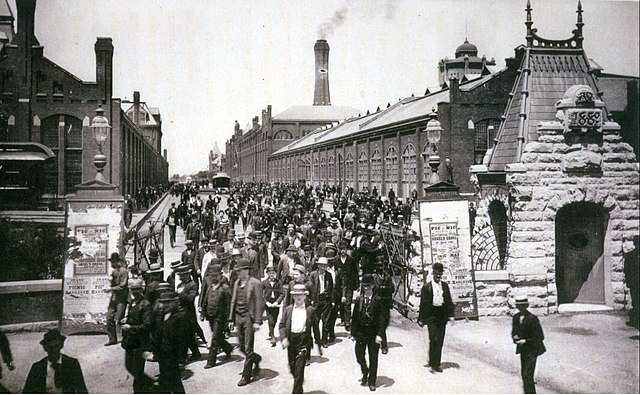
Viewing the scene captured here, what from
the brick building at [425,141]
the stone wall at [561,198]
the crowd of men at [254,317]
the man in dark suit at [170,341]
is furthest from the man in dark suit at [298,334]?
the brick building at [425,141]

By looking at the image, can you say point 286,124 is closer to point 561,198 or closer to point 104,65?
point 104,65

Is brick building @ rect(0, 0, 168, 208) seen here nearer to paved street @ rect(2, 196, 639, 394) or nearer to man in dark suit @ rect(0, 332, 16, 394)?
man in dark suit @ rect(0, 332, 16, 394)

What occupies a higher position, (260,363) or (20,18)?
(20,18)

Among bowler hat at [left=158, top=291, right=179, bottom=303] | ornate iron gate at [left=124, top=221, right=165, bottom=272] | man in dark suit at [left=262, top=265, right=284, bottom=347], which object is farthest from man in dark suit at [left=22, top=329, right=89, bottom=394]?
man in dark suit at [left=262, top=265, right=284, bottom=347]

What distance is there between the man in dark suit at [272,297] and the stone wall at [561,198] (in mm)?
4987

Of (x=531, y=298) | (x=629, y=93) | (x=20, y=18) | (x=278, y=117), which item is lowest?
(x=531, y=298)

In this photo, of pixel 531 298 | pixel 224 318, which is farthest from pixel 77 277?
pixel 531 298

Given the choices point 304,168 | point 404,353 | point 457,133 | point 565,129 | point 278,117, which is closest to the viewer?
point 404,353

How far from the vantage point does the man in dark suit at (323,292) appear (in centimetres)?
831

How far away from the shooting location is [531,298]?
984cm

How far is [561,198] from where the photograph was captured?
9.81 metres

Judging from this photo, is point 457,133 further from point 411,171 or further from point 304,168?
point 304,168

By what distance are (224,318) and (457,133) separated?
21997 millimetres

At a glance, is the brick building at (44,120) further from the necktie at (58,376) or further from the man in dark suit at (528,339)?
the man in dark suit at (528,339)
